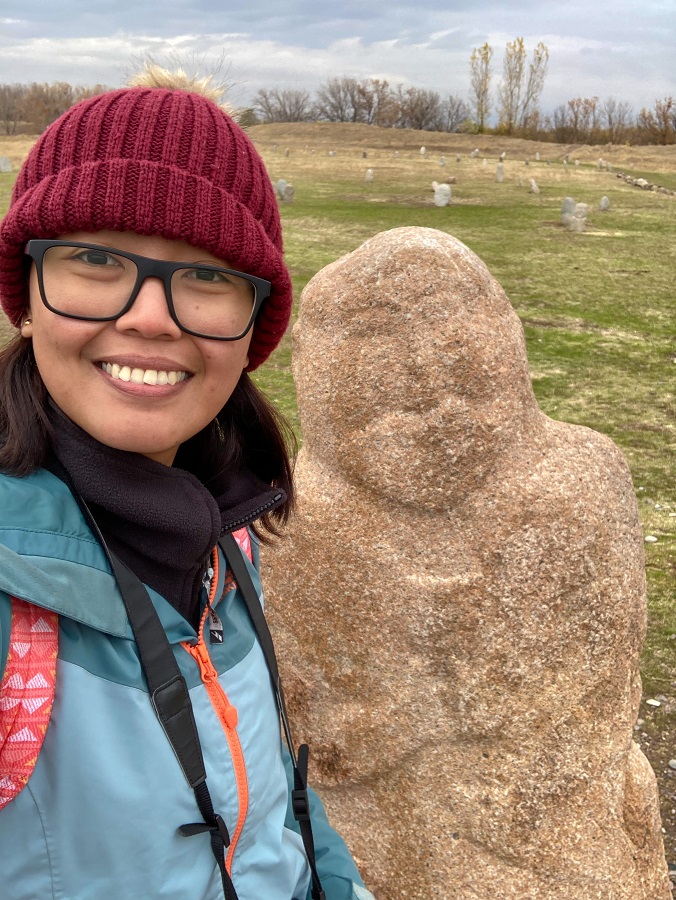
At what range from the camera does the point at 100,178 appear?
149cm

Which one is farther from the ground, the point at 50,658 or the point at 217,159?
the point at 217,159

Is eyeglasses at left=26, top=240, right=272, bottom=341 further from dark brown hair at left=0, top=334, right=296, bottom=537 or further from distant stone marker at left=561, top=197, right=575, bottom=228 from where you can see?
distant stone marker at left=561, top=197, right=575, bottom=228

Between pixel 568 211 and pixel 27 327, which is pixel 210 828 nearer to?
pixel 27 327

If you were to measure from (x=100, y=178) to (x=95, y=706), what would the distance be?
0.87m

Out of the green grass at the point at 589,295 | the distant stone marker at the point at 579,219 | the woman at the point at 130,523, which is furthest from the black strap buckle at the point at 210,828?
the distant stone marker at the point at 579,219

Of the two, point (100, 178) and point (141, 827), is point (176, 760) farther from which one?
point (100, 178)

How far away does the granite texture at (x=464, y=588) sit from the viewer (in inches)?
103

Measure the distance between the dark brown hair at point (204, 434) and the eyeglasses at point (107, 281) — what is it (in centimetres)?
21

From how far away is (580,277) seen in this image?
510 inches

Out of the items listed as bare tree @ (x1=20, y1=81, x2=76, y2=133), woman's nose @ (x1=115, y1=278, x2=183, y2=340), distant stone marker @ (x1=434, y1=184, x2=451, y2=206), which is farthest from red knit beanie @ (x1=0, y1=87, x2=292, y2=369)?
bare tree @ (x1=20, y1=81, x2=76, y2=133)

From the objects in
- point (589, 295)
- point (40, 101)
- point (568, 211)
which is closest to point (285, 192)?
point (568, 211)

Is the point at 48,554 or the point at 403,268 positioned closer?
the point at 48,554

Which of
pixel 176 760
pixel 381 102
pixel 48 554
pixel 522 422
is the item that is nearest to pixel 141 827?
pixel 176 760

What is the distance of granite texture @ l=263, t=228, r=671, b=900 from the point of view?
8.62 feet
